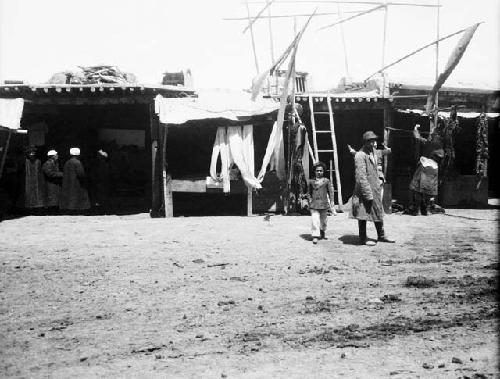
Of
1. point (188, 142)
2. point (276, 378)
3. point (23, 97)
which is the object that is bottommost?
point (276, 378)

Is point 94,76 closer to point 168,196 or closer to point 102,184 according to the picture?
point 102,184

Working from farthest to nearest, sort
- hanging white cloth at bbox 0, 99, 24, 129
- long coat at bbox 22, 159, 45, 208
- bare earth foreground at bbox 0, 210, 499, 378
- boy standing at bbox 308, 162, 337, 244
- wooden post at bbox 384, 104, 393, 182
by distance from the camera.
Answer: wooden post at bbox 384, 104, 393, 182 < long coat at bbox 22, 159, 45, 208 < hanging white cloth at bbox 0, 99, 24, 129 < boy standing at bbox 308, 162, 337, 244 < bare earth foreground at bbox 0, 210, 499, 378

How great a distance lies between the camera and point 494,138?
49.8 ft

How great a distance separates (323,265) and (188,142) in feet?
22.8

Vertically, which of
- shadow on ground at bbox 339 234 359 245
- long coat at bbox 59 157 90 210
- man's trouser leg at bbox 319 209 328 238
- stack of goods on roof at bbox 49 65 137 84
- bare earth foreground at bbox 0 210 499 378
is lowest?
bare earth foreground at bbox 0 210 499 378

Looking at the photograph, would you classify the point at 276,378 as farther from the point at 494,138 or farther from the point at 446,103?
the point at 494,138

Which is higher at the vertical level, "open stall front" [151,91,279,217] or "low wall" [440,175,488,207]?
"open stall front" [151,91,279,217]

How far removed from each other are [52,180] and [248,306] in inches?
346

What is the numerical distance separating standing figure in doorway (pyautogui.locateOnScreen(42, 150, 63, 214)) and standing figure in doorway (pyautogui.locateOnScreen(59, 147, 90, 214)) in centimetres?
27

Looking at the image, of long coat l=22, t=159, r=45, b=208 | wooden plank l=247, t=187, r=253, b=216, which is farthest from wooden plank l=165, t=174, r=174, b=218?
long coat l=22, t=159, r=45, b=208

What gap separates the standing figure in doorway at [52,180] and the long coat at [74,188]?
26 cm

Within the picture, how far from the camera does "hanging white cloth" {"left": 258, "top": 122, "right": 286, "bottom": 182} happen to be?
416 inches

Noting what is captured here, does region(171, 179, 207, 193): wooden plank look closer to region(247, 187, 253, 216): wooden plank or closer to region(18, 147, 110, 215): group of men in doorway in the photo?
region(247, 187, 253, 216): wooden plank

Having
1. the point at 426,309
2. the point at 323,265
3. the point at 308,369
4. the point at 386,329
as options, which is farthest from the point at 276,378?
the point at 323,265
